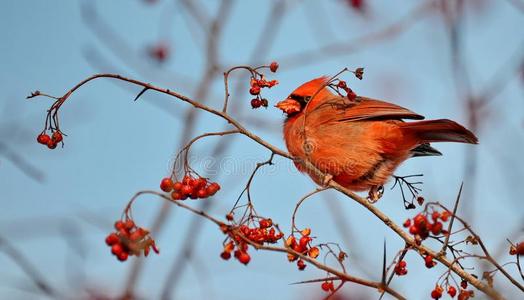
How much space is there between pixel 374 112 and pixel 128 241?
2.31m

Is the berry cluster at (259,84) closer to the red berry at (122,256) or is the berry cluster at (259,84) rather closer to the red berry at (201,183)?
the red berry at (201,183)

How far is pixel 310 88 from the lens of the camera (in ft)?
13.4

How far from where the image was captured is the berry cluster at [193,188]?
7.70 feet

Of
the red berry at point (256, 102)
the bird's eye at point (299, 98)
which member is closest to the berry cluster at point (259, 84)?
the red berry at point (256, 102)

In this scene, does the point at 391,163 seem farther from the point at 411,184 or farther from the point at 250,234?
the point at 250,234

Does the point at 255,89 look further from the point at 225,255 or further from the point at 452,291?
the point at 452,291

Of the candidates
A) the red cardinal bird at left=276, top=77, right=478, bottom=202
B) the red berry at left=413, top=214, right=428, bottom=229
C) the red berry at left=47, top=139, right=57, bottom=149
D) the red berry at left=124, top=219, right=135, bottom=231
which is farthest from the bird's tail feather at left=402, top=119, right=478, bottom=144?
the red berry at left=47, top=139, right=57, bottom=149

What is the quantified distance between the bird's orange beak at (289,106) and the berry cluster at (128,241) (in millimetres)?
1988

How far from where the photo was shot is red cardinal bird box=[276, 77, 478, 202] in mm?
3693

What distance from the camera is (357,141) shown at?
148 inches

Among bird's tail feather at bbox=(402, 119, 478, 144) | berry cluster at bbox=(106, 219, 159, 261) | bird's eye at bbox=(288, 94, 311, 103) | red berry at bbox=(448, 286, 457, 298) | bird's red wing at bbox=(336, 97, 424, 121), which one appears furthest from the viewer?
bird's eye at bbox=(288, 94, 311, 103)

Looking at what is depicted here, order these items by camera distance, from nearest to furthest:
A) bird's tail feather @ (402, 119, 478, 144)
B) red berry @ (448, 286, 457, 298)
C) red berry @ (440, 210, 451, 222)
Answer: red berry @ (440, 210, 451, 222) < red berry @ (448, 286, 457, 298) < bird's tail feather @ (402, 119, 478, 144)

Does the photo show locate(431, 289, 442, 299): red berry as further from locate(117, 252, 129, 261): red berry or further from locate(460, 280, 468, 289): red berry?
locate(117, 252, 129, 261): red berry

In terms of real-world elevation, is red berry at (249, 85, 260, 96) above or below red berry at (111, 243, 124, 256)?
above
